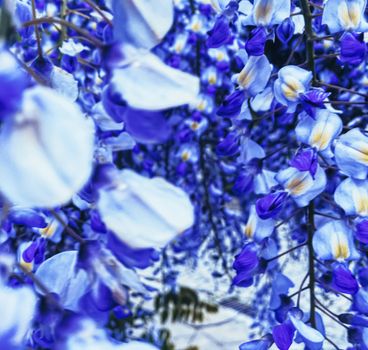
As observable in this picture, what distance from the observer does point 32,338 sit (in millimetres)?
520

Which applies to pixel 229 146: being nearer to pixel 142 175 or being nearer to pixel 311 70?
pixel 311 70

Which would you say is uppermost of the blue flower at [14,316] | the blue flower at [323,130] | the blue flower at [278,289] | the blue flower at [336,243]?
the blue flower at [14,316]

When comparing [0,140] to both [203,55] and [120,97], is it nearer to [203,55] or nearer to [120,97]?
[120,97]

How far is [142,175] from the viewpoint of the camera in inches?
18.5

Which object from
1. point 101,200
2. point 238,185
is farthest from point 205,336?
point 101,200

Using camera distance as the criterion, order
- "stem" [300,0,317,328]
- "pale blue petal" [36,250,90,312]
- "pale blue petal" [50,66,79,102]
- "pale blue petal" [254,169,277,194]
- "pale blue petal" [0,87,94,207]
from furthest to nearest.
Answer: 1. "pale blue petal" [254,169,277,194]
2. "stem" [300,0,317,328]
3. "pale blue petal" [50,66,79,102]
4. "pale blue petal" [36,250,90,312]
5. "pale blue petal" [0,87,94,207]

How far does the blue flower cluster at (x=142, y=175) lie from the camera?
0.91ft

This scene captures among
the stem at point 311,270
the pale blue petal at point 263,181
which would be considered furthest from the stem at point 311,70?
the pale blue petal at point 263,181

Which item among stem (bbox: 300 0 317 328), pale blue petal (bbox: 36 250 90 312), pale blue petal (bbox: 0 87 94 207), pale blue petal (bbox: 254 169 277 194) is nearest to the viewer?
pale blue petal (bbox: 0 87 94 207)

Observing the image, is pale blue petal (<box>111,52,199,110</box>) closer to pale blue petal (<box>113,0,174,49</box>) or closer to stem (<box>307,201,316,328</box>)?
pale blue petal (<box>113,0,174,49</box>)

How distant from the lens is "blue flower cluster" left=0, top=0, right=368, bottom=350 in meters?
0.28

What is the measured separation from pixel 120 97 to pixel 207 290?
157 inches

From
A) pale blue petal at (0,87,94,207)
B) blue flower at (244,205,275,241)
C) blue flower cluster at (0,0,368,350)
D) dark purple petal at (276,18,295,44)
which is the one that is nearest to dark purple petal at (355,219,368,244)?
blue flower cluster at (0,0,368,350)

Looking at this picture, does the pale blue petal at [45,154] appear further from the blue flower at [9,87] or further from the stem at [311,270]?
the stem at [311,270]
